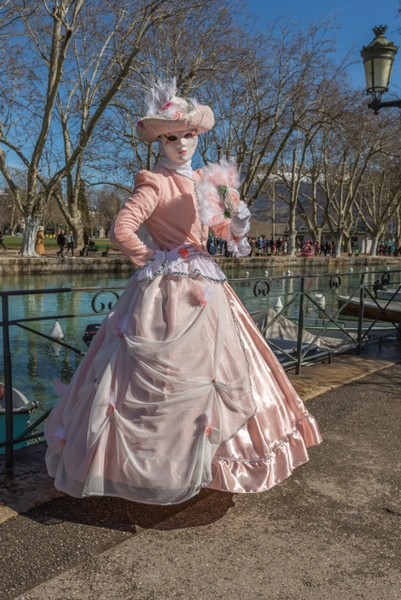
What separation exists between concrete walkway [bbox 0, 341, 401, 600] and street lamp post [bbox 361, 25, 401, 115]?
17.2 feet

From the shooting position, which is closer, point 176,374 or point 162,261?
point 176,374

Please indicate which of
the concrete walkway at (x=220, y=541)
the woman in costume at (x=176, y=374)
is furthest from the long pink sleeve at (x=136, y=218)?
the concrete walkway at (x=220, y=541)

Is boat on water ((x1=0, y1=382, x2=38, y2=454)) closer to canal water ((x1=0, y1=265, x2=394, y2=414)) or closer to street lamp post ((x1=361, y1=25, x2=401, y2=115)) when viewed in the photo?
canal water ((x1=0, y1=265, x2=394, y2=414))

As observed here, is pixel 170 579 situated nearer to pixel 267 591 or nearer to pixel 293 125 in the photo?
pixel 267 591

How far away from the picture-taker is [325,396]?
4.33 m

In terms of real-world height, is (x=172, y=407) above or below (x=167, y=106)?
below

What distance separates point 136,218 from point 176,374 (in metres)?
0.72

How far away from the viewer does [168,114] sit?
266 cm

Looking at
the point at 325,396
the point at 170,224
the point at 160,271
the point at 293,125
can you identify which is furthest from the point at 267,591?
the point at 293,125

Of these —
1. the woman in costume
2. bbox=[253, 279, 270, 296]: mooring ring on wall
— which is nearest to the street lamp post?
bbox=[253, 279, 270, 296]: mooring ring on wall

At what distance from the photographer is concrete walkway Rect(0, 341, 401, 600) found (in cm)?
191

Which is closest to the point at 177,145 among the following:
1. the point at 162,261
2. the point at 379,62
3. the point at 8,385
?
the point at 162,261

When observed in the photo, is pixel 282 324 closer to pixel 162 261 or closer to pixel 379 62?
pixel 379 62

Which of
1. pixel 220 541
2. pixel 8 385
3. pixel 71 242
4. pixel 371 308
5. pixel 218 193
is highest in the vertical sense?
pixel 218 193
